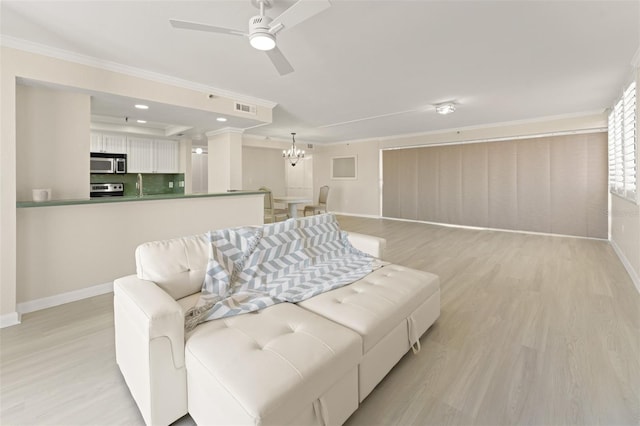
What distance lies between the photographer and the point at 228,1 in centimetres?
209

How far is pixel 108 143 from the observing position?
18.9 ft

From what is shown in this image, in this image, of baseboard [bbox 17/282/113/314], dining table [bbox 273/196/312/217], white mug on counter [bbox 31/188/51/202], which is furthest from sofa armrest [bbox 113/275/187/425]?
dining table [bbox 273/196/312/217]

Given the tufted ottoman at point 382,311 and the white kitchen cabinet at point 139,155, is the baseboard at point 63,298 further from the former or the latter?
the white kitchen cabinet at point 139,155

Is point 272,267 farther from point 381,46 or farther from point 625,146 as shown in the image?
point 625,146

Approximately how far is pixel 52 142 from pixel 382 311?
3718mm

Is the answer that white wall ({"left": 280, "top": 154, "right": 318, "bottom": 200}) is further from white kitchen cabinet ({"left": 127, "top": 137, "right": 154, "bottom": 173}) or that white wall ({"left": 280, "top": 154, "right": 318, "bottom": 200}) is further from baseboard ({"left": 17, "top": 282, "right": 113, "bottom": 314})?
baseboard ({"left": 17, "top": 282, "right": 113, "bottom": 314})

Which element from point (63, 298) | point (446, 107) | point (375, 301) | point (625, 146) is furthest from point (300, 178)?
point (375, 301)

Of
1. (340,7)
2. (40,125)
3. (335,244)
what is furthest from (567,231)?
(40,125)

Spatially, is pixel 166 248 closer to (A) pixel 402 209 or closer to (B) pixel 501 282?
(B) pixel 501 282

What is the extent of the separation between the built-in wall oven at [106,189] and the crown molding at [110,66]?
3.62 m

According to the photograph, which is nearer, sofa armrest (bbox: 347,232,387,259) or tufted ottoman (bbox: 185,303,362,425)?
tufted ottoman (bbox: 185,303,362,425)

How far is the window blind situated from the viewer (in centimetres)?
334

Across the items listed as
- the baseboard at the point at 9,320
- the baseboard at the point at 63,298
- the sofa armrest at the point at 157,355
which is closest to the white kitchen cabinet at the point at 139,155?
the baseboard at the point at 63,298

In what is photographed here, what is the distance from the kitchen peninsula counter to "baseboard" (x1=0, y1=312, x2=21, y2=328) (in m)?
0.26
